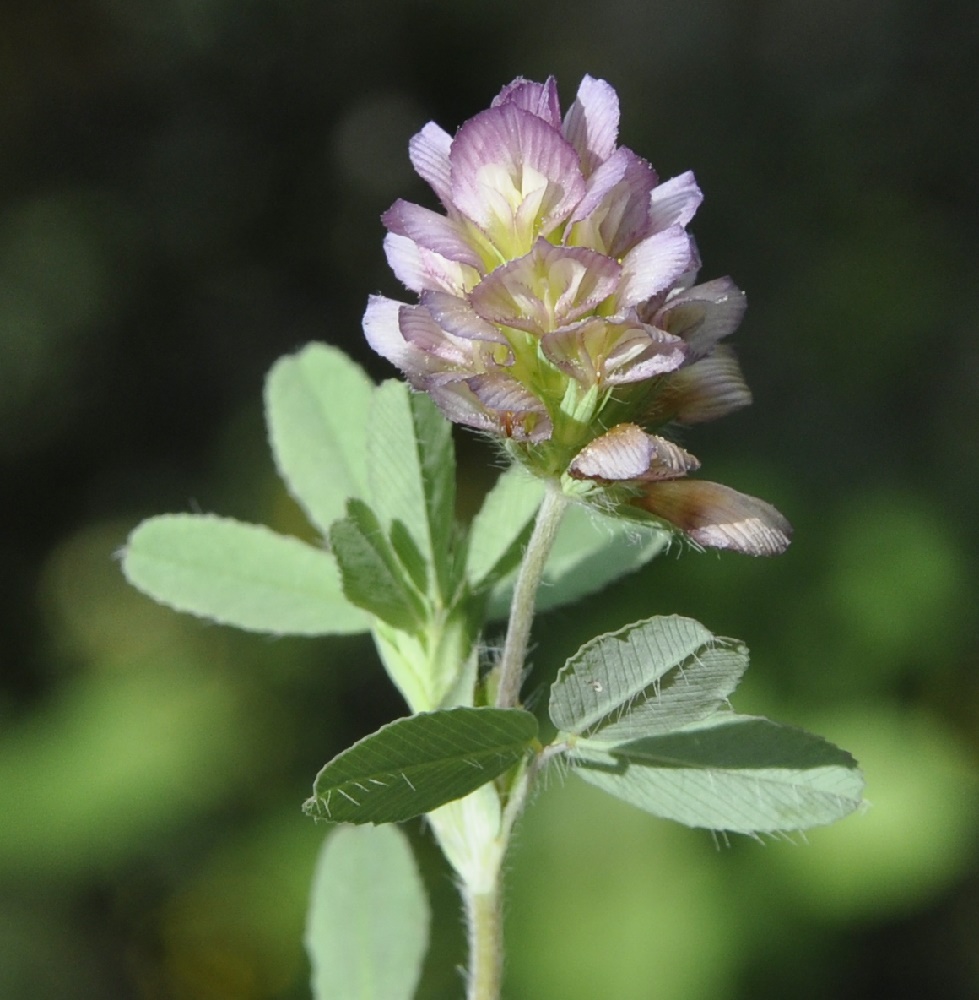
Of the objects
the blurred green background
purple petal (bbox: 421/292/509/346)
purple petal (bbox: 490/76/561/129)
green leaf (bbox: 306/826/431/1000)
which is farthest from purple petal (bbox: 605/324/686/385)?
the blurred green background

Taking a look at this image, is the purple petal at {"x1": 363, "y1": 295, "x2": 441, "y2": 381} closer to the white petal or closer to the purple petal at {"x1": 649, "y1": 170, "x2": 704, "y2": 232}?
the white petal

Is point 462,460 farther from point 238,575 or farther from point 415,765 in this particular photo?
point 415,765

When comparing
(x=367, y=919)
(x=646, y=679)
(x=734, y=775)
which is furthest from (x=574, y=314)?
(x=367, y=919)

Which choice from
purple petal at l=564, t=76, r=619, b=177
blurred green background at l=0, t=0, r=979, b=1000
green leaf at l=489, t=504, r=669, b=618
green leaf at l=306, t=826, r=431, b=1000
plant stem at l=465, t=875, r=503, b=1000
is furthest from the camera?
blurred green background at l=0, t=0, r=979, b=1000

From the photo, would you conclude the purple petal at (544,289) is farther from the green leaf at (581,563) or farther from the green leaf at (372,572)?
the green leaf at (581,563)

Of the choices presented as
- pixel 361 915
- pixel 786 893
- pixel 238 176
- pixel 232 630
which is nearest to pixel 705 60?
pixel 238 176

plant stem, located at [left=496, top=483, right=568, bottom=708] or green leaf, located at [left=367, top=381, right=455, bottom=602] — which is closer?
plant stem, located at [left=496, top=483, right=568, bottom=708]

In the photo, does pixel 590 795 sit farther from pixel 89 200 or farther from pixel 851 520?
pixel 89 200
